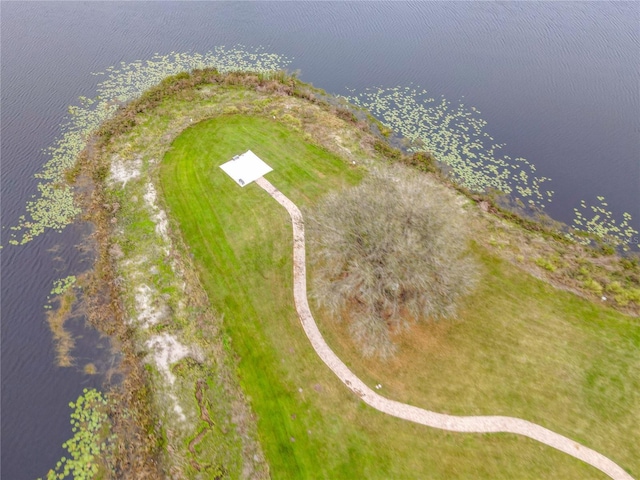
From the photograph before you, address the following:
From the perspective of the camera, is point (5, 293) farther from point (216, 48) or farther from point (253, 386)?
point (216, 48)

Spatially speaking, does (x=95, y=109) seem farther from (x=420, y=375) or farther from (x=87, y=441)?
(x=420, y=375)

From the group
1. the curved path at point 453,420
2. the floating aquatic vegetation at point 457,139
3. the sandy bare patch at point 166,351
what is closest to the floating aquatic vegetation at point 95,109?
the sandy bare patch at point 166,351

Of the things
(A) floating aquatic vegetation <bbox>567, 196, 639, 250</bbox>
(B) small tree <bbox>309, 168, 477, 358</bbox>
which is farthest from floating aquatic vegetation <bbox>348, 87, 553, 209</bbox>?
(B) small tree <bbox>309, 168, 477, 358</bbox>

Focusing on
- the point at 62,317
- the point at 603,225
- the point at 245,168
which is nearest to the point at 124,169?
the point at 245,168

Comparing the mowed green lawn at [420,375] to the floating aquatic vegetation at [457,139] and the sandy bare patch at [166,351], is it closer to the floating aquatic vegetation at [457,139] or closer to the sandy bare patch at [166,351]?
the sandy bare patch at [166,351]

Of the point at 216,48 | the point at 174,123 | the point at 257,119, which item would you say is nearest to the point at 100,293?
the point at 174,123
